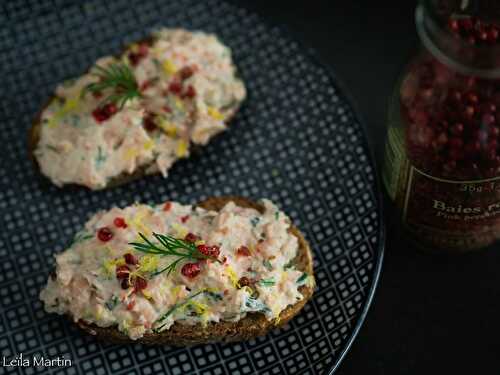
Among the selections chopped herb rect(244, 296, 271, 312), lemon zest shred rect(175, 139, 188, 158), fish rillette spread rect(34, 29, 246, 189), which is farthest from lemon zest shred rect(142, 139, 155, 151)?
chopped herb rect(244, 296, 271, 312)

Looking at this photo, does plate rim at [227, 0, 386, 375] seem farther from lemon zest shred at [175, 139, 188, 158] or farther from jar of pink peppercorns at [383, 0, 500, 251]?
lemon zest shred at [175, 139, 188, 158]

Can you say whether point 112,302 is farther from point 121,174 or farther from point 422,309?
point 422,309

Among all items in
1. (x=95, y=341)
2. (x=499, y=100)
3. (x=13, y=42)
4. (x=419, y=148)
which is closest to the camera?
(x=499, y=100)

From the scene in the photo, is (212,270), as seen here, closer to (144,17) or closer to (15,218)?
(15,218)

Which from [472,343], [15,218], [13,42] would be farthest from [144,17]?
[472,343]

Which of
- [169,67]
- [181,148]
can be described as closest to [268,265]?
[181,148]

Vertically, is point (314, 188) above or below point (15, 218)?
above

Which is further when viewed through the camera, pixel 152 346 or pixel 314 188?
pixel 314 188

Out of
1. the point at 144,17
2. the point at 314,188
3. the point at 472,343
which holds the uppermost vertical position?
the point at 144,17
